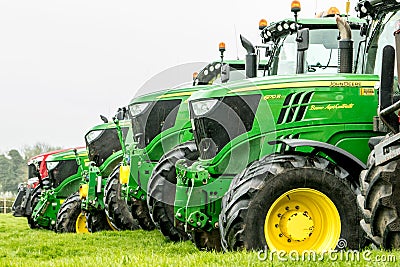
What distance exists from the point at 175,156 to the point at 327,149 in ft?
10.6

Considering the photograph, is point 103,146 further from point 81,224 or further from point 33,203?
point 33,203

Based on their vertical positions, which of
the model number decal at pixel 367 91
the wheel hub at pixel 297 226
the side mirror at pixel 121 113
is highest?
the model number decal at pixel 367 91

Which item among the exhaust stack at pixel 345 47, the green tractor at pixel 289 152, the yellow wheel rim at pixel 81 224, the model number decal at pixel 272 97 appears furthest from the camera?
the yellow wheel rim at pixel 81 224

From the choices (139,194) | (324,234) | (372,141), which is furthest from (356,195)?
(139,194)

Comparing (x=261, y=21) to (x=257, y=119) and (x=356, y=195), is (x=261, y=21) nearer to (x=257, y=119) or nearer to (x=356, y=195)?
(x=257, y=119)

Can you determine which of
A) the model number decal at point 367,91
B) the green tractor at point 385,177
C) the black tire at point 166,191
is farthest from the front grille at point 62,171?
the green tractor at point 385,177

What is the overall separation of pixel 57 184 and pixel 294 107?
1106cm

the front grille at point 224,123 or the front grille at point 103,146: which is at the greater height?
the front grille at point 224,123

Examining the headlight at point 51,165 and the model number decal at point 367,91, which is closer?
the model number decal at point 367,91

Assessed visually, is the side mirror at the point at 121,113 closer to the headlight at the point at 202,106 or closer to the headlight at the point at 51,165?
the headlight at the point at 51,165

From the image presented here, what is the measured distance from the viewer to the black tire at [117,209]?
45.6 ft

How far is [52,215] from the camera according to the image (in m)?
17.8

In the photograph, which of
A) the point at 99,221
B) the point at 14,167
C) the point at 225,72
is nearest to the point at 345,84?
the point at 225,72

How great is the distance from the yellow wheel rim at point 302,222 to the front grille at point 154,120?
4815mm
